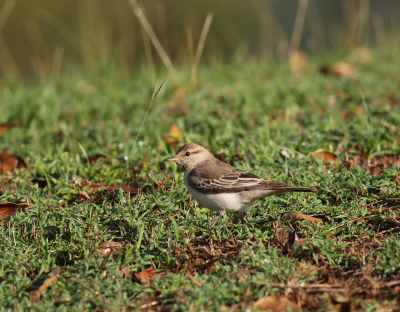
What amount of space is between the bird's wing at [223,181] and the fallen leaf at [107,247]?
1103 mm

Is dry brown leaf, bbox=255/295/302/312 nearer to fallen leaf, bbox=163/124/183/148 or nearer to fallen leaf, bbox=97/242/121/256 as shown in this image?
fallen leaf, bbox=97/242/121/256

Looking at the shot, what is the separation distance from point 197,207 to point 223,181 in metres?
0.47

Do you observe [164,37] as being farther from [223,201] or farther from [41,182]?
[223,201]

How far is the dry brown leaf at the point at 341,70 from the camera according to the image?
980 cm

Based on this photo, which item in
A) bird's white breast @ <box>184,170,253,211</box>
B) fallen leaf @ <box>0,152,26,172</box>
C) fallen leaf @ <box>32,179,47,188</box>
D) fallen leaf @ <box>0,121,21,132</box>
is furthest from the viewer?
fallen leaf @ <box>0,121,21,132</box>

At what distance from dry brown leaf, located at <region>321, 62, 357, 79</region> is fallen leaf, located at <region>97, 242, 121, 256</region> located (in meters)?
6.87

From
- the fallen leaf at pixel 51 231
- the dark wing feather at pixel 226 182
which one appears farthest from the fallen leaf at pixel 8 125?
the dark wing feather at pixel 226 182

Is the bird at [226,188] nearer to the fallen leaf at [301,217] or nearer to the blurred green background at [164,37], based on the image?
the fallen leaf at [301,217]

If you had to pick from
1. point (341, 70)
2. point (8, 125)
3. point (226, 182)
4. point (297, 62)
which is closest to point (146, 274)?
point (226, 182)

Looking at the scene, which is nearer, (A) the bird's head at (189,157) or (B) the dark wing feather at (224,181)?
(B) the dark wing feather at (224,181)

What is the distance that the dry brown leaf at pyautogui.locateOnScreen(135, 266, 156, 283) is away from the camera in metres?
4.09

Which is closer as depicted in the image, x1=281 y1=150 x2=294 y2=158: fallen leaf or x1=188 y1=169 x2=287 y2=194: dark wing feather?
x1=188 y1=169 x2=287 y2=194: dark wing feather

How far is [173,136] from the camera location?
24.4 ft

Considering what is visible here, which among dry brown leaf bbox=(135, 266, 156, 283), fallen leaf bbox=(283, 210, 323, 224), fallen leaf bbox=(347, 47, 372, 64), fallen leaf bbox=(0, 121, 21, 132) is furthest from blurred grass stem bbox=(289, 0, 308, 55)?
dry brown leaf bbox=(135, 266, 156, 283)
